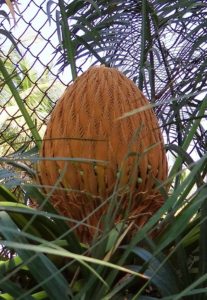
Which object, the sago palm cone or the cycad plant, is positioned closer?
the cycad plant

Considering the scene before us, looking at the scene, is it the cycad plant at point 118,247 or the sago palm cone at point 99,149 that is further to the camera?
the sago palm cone at point 99,149

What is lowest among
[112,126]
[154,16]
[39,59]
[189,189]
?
[189,189]

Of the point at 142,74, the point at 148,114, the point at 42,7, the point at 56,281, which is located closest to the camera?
the point at 56,281

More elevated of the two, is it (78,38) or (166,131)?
(78,38)

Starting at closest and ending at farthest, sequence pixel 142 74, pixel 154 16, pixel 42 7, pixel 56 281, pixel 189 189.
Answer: pixel 56 281 → pixel 189 189 → pixel 142 74 → pixel 154 16 → pixel 42 7

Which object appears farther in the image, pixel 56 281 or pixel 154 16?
pixel 154 16

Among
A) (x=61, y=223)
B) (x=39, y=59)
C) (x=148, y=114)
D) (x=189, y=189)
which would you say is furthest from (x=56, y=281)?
(x=39, y=59)

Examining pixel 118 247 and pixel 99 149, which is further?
pixel 99 149

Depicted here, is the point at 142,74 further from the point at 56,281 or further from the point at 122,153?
the point at 56,281
